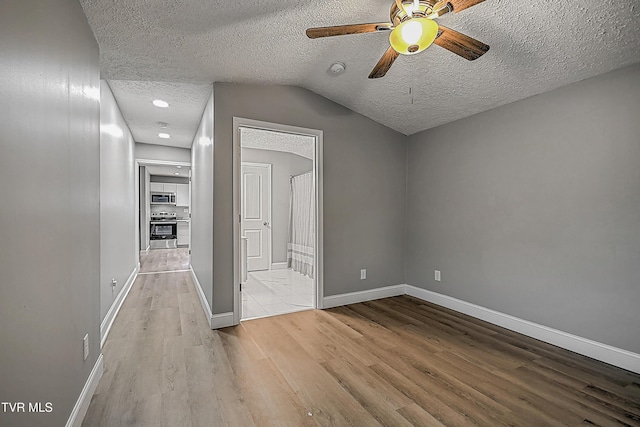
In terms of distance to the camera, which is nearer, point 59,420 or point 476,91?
point 59,420

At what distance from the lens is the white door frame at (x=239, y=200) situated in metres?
3.08

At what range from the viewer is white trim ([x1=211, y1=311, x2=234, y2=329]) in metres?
2.97

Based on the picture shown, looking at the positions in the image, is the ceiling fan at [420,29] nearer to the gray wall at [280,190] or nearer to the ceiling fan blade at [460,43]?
the ceiling fan blade at [460,43]

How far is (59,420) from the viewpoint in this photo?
4.45 feet

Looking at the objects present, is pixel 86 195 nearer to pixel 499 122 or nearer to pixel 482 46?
pixel 482 46

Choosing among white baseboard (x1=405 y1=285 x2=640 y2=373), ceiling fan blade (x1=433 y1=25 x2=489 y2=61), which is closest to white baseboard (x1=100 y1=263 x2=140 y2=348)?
ceiling fan blade (x1=433 y1=25 x2=489 y2=61)

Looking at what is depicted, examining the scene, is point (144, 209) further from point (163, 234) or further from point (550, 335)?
point (550, 335)

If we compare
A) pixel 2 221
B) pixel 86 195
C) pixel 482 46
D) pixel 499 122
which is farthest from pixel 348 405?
pixel 499 122

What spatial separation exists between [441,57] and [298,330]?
2.87 meters

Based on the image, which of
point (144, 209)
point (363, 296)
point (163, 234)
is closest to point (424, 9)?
point (363, 296)

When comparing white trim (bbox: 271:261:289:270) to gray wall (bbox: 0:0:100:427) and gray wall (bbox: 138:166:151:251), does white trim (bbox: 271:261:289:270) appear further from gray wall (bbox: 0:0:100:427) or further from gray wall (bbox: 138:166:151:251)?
gray wall (bbox: 138:166:151:251)

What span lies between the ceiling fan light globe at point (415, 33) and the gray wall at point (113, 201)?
111 inches

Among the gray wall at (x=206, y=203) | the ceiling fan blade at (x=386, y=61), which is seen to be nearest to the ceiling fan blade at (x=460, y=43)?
the ceiling fan blade at (x=386, y=61)

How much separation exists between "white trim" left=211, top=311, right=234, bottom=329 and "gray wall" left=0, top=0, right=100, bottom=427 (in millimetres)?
1129
